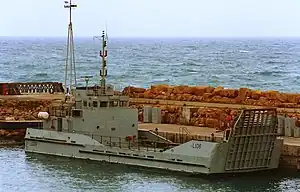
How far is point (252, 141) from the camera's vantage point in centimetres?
3319

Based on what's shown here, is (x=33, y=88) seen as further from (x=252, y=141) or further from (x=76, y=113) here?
(x=252, y=141)

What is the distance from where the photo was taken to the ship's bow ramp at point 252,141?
32.6m

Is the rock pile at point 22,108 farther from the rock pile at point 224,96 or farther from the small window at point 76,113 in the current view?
the small window at point 76,113

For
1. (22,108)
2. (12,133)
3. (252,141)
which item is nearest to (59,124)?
(12,133)

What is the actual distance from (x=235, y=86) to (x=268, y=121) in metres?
47.2

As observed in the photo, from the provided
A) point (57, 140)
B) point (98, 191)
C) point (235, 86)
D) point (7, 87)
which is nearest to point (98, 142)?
point (57, 140)

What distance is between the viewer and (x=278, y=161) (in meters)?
33.7

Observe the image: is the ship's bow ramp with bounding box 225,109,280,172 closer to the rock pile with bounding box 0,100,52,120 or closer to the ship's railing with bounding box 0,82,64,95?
the rock pile with bounding box 0,100,52,120

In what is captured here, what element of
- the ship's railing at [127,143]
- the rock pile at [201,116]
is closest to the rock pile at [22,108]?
the rock pile at [201,116]

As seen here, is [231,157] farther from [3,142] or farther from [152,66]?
[152,66]

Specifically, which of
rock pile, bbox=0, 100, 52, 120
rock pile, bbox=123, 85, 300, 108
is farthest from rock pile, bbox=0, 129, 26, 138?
rock pile, bbox=123, 85, 300, 108

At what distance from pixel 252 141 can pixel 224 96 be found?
16.1 meters

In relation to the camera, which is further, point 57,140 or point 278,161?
point 57,140

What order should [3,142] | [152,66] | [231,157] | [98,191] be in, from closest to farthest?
[98,191]
[231,157]
[3,142]
[152,66]
